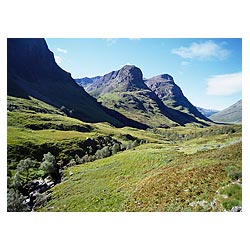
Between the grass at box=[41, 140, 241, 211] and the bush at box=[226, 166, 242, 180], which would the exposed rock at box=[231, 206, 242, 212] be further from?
the bush at box=[226, 166, 242, 180]

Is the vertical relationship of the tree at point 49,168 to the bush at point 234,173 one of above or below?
below

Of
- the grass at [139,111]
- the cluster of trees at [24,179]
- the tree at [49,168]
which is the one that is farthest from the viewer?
the grass at [139,111]

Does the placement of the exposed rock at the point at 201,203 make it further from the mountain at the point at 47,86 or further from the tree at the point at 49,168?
the mountain at the point at 47,86

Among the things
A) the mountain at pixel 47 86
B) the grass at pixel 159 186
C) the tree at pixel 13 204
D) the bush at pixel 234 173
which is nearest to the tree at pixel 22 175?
the grass at pixel 159 186

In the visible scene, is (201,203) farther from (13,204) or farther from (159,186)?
(13,204)

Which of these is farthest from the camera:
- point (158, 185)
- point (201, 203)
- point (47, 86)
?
point (47, 86)

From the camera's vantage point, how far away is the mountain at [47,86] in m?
A: 110

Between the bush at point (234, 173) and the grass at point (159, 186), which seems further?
the bush at point (234, 173)

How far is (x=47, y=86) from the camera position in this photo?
134 m

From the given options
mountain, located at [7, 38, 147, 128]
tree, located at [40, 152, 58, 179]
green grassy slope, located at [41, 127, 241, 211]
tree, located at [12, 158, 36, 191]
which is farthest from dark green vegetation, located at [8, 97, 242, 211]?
mountain, located at [7, 38, 147, 128]
